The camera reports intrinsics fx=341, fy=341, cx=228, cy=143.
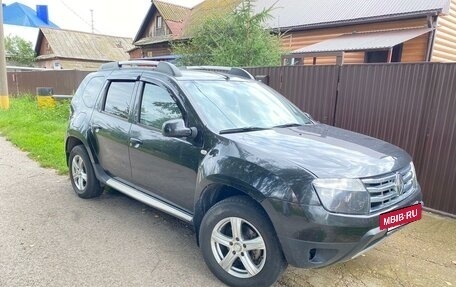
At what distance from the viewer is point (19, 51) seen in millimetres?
41094

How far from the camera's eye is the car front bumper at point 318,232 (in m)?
2.36

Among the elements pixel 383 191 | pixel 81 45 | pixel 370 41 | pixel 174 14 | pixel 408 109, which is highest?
pixel 174 14

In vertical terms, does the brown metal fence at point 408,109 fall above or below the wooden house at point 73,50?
below

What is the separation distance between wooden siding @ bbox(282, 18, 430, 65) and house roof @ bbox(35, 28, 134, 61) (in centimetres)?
2974

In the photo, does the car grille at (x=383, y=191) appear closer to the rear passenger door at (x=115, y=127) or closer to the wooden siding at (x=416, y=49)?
the rear passenger door at (x=115, y=127)

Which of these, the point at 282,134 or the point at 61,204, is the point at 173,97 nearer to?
the point at 282,134

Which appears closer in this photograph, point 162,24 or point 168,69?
point 168,69

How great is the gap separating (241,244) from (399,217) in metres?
1.25

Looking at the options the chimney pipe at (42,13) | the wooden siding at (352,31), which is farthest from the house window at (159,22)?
the wooden siding at (352,31)

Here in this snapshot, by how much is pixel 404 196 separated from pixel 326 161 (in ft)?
2.64

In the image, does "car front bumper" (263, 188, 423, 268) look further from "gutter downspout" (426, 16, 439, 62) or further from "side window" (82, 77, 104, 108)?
"gutter downspout" (426, 16, 439, 62)

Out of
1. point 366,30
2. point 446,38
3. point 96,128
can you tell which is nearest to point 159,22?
point 366,30

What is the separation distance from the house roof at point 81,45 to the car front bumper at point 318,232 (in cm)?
3885

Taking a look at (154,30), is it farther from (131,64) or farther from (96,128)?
(96,128)
